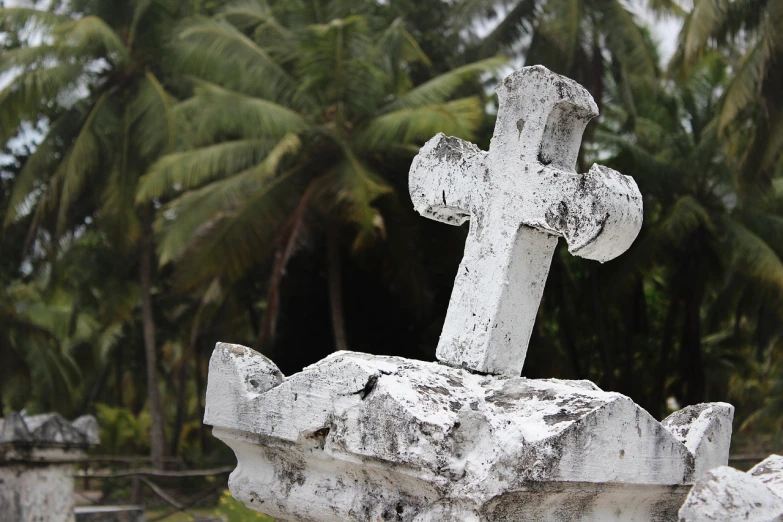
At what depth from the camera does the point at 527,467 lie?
1.76 meters

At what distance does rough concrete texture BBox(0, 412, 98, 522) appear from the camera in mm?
5645

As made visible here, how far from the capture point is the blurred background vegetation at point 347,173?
1469 cm

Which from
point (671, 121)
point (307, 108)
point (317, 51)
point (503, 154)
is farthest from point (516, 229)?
point (671, 121)

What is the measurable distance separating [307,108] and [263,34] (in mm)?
2363

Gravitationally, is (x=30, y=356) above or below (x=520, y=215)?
below

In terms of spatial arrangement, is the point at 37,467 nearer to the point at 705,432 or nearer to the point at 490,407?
the point at 490,407

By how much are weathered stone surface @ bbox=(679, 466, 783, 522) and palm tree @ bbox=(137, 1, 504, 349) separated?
1176cm

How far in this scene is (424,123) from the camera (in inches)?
541

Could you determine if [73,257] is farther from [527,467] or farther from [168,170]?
[527,467]

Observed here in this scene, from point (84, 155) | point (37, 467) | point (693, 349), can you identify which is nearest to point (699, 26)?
point (693, 349)

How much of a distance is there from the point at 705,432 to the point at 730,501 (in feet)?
1.81

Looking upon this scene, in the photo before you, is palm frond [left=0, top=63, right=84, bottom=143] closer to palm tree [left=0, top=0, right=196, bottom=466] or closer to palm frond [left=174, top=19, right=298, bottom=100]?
palm tree [left=0, top=0, right=196, bottom=466]

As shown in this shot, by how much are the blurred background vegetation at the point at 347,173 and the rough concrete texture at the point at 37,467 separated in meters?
7.79

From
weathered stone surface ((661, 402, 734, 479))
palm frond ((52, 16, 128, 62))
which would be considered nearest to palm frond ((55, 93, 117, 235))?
palm frond ((52, 16, 128, 62))
